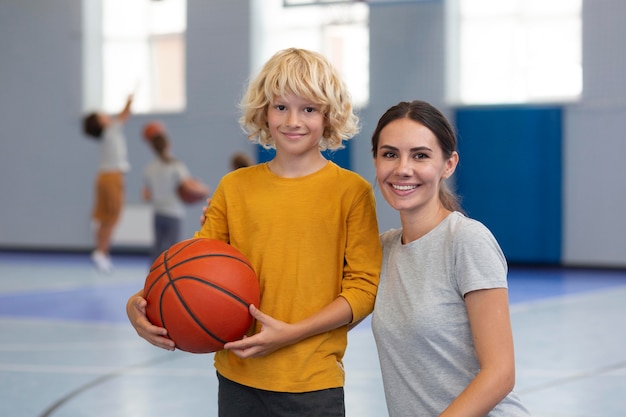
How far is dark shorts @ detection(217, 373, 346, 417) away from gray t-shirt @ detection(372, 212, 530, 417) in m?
0.26

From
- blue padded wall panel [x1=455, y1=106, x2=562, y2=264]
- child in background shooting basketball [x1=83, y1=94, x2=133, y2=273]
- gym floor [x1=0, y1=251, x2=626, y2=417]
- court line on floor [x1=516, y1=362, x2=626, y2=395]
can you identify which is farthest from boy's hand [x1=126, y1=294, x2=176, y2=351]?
blue padded wall panel [x1=455, y1=106, x2=562, y2=264]

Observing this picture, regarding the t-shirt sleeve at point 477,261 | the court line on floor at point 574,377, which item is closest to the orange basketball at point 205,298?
the t-shirt sleeve at point 477,261

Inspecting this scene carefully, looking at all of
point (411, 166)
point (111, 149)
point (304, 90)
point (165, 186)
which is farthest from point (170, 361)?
point (111, 149)

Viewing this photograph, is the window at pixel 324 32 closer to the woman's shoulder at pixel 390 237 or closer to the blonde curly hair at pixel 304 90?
the blonde curly hair at pixel 304 90

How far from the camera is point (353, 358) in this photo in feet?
15.5

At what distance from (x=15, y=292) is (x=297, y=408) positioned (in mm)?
6308

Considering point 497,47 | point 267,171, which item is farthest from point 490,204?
point 267,171

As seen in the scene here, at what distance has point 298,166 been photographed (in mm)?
2062

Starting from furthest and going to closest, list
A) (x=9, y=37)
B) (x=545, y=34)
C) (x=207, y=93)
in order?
(x=9, y=37) < (x=207, y=93) < (x=545, y=34)

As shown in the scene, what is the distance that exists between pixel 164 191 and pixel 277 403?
542cm

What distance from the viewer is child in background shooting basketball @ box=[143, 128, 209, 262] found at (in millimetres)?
7250

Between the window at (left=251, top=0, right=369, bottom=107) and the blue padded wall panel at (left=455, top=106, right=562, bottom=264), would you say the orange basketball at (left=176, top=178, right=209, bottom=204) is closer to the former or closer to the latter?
the window at (left=251, top=0, right=369, bottom=107)

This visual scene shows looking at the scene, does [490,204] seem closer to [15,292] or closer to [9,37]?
[15,292]

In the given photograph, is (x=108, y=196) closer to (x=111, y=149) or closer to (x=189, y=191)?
(x=111, y=149)
